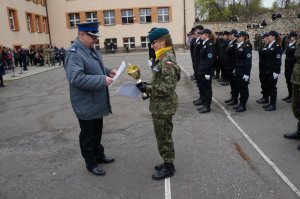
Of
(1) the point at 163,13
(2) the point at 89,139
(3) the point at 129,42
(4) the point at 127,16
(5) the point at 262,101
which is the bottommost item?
(5) the point at 262,101

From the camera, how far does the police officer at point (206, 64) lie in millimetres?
8062

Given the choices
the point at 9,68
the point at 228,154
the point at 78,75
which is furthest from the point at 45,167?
the point at 9,68

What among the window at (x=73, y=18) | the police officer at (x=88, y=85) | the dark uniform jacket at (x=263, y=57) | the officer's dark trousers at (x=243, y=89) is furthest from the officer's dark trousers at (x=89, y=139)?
the window at (x=73, y=18)

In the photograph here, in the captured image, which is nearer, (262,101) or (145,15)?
(262,101)

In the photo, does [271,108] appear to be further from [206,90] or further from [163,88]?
[163,88]

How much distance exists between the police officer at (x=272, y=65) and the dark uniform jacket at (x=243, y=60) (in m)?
0.52

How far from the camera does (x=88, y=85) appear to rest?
4.29 meters

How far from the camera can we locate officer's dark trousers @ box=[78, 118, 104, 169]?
4659mm

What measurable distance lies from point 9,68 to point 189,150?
67.5ft

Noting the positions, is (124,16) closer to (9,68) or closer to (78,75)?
(9,68)

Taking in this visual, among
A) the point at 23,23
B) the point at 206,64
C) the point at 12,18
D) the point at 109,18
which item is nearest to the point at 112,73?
the point at 206,64

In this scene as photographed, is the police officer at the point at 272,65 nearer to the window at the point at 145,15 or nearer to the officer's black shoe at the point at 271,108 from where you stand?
the officer's black shoe at the point at 271,108

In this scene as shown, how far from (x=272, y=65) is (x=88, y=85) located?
5518 millimetres

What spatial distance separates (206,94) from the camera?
8.18m
